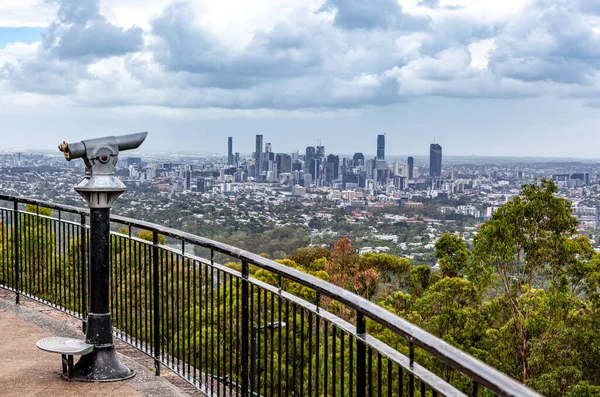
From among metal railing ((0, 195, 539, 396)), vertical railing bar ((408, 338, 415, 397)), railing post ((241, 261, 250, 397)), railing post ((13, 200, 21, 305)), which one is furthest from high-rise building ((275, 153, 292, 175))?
vertical railing bar ((408, 338, 415, 397))

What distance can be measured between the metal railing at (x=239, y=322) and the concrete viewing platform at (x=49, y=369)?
5.2 inches

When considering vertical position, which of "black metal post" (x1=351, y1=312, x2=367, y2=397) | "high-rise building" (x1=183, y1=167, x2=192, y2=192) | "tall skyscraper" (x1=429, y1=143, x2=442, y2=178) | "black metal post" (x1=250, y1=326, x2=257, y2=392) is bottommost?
"high-rise building" (x1=183, y1=167, x2=192, y2=192)

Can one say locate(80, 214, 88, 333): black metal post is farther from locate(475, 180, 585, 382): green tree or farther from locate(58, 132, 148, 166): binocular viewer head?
locate(475, 180, 585, 382): green tree

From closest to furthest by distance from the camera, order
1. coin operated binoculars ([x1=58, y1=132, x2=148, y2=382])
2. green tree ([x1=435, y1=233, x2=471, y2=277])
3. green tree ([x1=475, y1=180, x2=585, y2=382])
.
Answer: coin operated binoculars ([x1=58, y1=132, x2=148, y2=382]), green tree ([x1=475, y1=180, x2=585, y2=382]), green tree ([x1=435, y1=233, x2=471, y2=277])

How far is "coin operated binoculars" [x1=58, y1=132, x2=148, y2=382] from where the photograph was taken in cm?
580

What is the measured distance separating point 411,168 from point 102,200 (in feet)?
615

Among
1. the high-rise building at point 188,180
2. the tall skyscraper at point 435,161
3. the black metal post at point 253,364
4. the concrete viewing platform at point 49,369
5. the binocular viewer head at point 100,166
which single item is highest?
the binocular viewer head at point 100,166

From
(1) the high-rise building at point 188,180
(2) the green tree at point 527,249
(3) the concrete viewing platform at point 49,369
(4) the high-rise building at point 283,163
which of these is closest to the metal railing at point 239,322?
(3) the concrete viewing platform at point 49,369

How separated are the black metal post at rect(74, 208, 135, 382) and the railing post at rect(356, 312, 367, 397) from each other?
297 centimetres

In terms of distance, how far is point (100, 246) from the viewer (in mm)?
5883

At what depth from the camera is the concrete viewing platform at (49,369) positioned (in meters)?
5.73

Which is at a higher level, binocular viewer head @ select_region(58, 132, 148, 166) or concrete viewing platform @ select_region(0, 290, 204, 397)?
binocular viewer head @ select_region(58, 132, 148, 166)

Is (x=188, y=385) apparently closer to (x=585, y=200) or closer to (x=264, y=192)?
(x=585, y=200)

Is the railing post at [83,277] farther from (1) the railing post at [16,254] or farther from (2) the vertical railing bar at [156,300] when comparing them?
(1) the railing post at [16,254]
